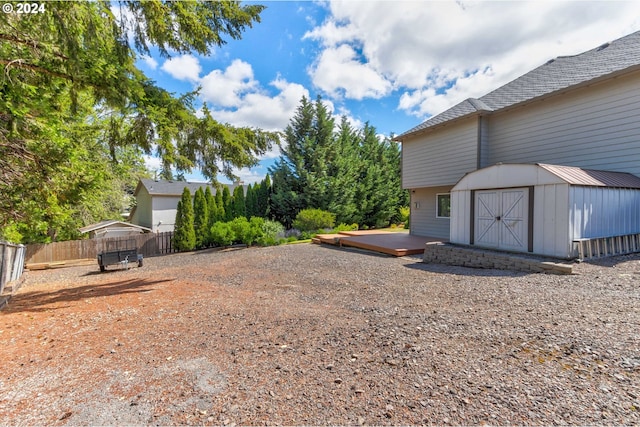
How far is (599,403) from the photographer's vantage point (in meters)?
2.01

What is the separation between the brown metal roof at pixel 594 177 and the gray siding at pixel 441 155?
3.99 meters

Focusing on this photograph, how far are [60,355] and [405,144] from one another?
13.9 m

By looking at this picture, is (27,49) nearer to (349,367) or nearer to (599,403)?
(349,367)

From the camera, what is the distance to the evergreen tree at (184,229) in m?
15.2

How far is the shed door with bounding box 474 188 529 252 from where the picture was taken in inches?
280

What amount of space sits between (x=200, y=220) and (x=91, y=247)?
201 inches

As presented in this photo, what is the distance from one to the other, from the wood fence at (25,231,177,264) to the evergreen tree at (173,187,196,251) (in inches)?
23.8

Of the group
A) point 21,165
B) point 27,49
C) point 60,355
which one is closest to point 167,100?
point 27,49

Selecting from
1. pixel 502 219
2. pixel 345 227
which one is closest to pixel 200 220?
pixel 345 227

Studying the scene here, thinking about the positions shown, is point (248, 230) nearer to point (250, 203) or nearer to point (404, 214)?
point (250, 203)

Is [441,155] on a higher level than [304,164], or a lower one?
lower

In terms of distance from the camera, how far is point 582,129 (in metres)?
8.33

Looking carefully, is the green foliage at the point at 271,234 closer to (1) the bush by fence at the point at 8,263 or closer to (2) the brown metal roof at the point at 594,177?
(1) the bush by fence at the point at 8,263

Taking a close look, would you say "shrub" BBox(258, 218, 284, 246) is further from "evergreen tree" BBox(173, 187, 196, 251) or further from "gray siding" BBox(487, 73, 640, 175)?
"gray siding" BBox(487, 73, 640, 175)
